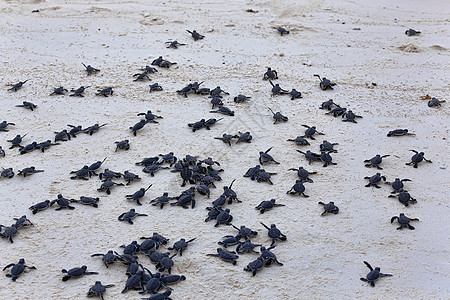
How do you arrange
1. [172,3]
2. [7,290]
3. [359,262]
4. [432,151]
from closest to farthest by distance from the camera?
[7,290]
[359,262]
[432,151]
[172,3]

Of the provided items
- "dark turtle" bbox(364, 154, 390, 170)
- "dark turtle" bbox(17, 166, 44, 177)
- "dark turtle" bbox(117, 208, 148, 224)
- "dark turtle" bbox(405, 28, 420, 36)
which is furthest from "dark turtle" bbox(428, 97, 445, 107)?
"dark turtle" bbox(17, 166, 44, 177)

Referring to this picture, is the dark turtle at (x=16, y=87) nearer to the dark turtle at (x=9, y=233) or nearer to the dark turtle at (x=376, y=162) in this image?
the dark turtle at (x=9, y=233)

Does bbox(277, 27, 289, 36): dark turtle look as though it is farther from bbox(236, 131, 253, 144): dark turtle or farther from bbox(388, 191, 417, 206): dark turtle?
bbox(388, 191, 417, 206): dark turtle

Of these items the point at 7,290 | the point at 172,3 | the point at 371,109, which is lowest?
the point at 7,290

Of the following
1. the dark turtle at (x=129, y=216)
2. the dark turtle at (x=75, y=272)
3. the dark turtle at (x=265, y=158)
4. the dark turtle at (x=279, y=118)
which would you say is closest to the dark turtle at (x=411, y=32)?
the dark turtle at (x=279, y=118)

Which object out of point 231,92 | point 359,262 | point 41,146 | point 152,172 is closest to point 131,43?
point 231,92

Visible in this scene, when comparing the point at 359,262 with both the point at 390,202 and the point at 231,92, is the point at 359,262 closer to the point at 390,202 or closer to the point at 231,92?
the point at 390,202

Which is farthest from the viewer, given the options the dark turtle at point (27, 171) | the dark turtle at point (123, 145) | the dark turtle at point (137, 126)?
the dark turtle at point (137, 126)
